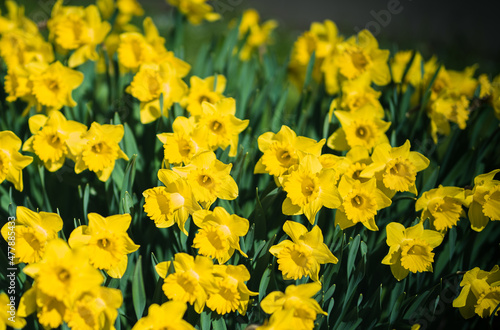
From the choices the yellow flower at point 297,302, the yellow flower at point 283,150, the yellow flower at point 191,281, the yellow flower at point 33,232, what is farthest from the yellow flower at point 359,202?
the yellow flower at point 33,232

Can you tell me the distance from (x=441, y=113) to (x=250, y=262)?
1112 millimetres

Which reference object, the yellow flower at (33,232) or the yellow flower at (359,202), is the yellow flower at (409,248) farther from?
the yellow flower at (33,232)

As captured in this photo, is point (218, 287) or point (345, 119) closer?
point (218, 287)

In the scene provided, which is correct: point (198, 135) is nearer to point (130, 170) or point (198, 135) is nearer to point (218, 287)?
point (130, 170)

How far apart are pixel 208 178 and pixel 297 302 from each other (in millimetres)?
481

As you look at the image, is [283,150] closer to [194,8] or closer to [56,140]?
[56,140]

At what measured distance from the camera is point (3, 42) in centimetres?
187

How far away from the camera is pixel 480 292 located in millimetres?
1343

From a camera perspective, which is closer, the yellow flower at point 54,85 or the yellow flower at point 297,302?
the yellow flower at point 297,302

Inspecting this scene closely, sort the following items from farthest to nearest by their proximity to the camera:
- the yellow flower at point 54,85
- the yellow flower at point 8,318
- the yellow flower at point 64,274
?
the yellow flower at point 54,85 → the yellow flower at point 8,318 → the yellow flower at point 64,274

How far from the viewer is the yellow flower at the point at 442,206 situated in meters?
1.40

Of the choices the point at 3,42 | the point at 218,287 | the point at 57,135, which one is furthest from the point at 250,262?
the point at 3,42

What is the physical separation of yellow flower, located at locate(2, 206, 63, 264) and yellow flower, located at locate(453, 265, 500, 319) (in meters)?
1.35

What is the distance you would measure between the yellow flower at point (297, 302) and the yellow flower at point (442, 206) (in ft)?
1.70
